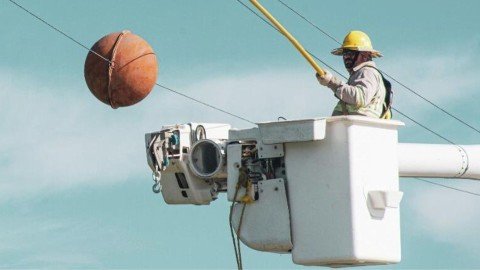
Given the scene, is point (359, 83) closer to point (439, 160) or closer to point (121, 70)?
point (121, 70)

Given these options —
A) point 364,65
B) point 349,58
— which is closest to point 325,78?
point 364,65

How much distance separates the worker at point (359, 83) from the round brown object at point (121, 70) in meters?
2.05

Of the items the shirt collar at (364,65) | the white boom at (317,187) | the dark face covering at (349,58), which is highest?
the dark face covering at (349,58)

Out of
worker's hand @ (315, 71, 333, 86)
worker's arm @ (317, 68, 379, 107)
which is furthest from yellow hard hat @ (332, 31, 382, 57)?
worker's hand @ (315, 71, 333, 86)

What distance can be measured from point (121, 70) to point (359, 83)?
2.59 meters

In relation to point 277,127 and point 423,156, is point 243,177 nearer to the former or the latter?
point 277,127

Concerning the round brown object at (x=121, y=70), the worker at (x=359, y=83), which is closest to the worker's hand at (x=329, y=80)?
the worker at (x=359, y=83)

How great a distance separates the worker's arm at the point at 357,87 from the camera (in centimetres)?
1773

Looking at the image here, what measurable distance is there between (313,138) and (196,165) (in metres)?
1.76

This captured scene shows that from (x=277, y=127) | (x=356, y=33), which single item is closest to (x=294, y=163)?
(x=277, y=127)

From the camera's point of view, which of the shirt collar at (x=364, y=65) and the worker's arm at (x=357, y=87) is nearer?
the worker's arm at (x=357, y=87)

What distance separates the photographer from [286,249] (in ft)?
57.6

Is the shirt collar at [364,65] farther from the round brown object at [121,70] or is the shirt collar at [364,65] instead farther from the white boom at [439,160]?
the round brown object at [121,70]

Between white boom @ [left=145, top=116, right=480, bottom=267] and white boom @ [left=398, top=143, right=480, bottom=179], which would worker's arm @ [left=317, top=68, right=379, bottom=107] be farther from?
white boom @ [left=398, top=143, right=480, bottom=179]
